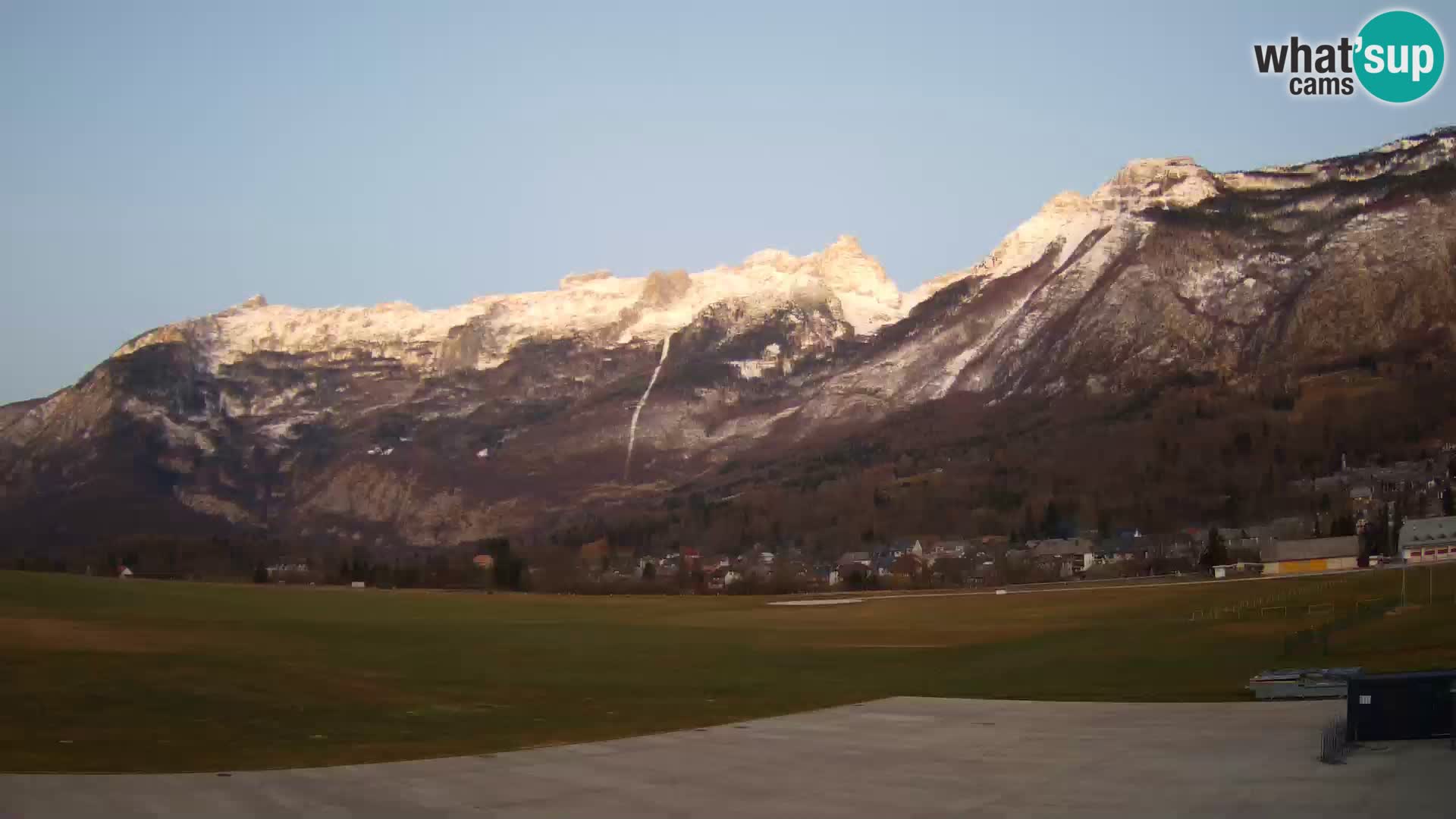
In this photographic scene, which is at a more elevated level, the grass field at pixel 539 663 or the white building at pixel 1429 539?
the white building at pixel 1429 539

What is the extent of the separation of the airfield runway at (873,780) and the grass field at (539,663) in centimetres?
315

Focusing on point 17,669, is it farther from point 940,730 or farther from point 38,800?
point 940,730

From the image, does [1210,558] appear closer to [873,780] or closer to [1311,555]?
[1311,555]

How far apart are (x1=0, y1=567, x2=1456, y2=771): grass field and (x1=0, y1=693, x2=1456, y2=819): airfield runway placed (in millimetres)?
3147

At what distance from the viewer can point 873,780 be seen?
101 ft

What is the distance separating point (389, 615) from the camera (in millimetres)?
111875

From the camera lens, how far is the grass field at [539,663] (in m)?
38.8

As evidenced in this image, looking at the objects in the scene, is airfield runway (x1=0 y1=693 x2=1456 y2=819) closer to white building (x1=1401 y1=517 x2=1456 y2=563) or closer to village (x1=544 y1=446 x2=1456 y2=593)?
white building (x1=1401 y1=517 x2=1456 y2=563)

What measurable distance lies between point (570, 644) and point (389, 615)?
34.4 meters

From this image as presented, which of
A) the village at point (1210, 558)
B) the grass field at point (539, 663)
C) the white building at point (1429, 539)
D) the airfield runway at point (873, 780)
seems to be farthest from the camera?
the village at point (1210, 558)

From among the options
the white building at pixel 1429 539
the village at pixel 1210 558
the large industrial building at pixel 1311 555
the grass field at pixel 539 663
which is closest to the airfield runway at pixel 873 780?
the grass field at pixel 539 663

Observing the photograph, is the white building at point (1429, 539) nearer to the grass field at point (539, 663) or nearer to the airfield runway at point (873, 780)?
the grass field at point (539, 663)

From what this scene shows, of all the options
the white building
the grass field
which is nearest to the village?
the white building

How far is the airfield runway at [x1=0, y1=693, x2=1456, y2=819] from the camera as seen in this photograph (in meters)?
26.4
